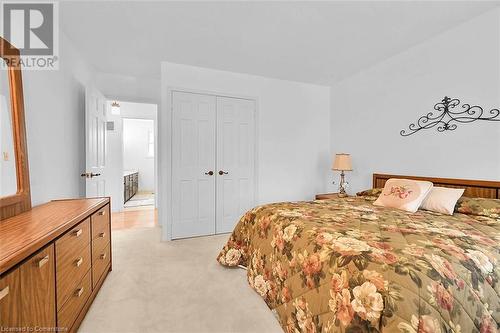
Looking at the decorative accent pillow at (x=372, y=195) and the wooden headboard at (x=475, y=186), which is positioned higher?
the wooden headboard at (x=475, y=186)

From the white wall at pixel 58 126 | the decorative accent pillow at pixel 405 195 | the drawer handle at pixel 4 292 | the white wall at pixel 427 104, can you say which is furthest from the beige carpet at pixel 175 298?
the white wall at pixel 427 104

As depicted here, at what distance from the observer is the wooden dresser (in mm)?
926

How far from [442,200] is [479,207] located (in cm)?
24

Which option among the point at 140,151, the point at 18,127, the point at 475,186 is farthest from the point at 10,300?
the point at 140,151

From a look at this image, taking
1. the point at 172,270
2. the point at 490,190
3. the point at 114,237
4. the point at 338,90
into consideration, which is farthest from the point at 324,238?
the point at 338,90

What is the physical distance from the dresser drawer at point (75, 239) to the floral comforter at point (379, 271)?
131cm

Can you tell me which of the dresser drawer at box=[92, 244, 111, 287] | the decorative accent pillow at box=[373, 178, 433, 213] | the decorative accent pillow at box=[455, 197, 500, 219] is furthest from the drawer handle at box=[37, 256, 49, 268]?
the decorative accent pillow at box=[455, 197, 500, 219]

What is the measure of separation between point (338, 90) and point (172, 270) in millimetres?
3772

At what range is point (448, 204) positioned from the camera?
2080 mm

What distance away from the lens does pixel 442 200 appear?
213 centimetres

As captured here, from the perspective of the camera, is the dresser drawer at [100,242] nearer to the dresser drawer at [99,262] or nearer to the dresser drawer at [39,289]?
the dresser drawer at [99,262]

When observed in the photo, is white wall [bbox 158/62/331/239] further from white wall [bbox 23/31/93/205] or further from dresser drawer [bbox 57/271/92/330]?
dresser drawer [bbox 57/271/92/330]

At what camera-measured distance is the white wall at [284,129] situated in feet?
11.7

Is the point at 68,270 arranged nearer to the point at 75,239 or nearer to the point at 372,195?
the point at 75,239
